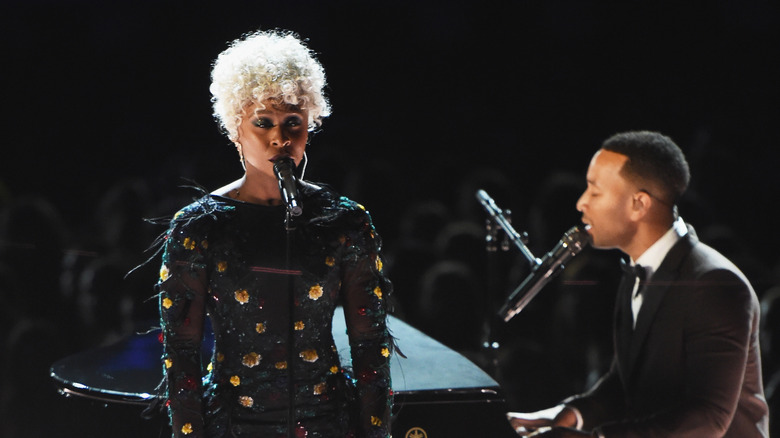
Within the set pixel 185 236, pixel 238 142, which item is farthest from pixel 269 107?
pixel 185 236

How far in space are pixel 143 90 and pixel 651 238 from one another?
288 cm

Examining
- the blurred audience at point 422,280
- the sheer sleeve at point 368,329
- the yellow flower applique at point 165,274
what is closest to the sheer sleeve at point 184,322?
the yellow flower applique at point 165,274

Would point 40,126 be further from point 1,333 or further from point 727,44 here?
point 727,44

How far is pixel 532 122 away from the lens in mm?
4379

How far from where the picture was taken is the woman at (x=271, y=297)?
5.50 feet

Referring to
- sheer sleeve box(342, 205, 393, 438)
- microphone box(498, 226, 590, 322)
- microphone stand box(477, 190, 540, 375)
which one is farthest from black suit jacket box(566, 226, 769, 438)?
microphone stand box(477, 190, 540, 375)

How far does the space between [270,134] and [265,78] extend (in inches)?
5.6

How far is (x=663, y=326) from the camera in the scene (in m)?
1.74

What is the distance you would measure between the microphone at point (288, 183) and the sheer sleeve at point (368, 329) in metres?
0.23

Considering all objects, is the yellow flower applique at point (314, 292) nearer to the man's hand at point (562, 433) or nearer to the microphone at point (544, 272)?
the microphone at point (544, 272)

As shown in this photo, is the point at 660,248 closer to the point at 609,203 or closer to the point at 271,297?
the point at 609,203

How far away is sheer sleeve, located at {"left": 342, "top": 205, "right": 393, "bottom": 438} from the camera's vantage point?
1.71m

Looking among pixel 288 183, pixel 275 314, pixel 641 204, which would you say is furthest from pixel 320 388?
pixel 641 204

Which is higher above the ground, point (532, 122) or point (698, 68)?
point (698, 68)
